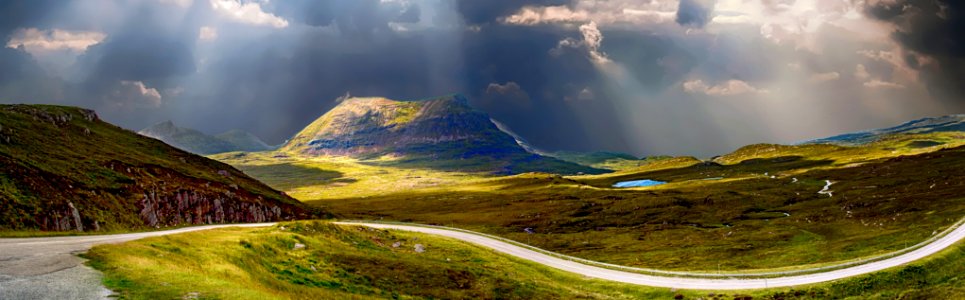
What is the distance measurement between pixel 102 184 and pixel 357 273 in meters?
66.0

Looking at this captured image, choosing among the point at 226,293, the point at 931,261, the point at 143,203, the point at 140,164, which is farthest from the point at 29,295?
the point at 140,164

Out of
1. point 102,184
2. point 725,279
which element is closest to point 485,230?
point 725,279

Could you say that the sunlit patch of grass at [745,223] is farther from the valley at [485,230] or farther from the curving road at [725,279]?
the curving road at [725,279]

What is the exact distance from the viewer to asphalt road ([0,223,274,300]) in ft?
87.1

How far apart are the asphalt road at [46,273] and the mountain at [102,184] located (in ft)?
93.5

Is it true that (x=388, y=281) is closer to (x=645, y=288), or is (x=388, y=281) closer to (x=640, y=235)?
(x=645, y=288)

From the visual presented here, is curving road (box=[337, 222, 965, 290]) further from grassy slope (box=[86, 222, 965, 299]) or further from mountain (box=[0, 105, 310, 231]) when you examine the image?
mountain (box=[0, 105, 310, 231])

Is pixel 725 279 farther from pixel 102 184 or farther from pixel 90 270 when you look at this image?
pixel 102 184

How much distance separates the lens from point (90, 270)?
32.2m

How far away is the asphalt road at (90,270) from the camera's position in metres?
27.4

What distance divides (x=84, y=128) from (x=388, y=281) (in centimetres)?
13371

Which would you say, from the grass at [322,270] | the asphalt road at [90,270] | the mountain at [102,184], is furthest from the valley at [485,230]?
the asphalt road at [90,270]

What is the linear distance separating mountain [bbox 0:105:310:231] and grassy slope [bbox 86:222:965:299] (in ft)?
100

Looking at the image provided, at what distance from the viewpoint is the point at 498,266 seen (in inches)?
2522
